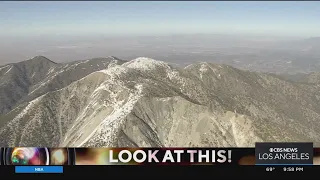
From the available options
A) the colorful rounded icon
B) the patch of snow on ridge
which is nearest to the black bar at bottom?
the colorful rounded icon

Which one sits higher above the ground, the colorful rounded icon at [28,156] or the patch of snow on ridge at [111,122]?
the colorful rounded icon at [28,156]

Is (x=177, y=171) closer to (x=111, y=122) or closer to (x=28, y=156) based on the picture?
(x=28, y=156)

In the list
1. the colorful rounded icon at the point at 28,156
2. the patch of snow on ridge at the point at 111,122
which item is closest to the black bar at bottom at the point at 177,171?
the colorful rounded icon at the point at 28,156

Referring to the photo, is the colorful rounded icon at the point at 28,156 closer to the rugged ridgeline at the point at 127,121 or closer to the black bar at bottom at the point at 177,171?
the black bar at bottom at the point at 177,171

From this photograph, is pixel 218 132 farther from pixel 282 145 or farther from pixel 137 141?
pixel 282 145

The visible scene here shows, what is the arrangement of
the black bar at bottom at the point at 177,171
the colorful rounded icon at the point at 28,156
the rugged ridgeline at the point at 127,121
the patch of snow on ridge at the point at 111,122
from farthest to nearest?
the rugged ridgeline at the point at 127,121, the patch of snow on ridge at the point at 111,122, the colorful rounded icon at the point at 28,156, the black bar at bottom at the point at 177,171

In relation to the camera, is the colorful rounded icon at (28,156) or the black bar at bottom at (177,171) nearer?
the black bar at bottom at (177,171)

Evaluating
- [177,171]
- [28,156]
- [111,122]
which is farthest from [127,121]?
[177,171]

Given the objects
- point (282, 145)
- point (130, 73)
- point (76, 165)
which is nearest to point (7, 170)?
point (76, 165)
